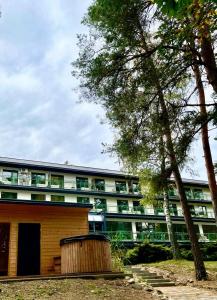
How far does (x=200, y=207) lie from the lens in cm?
5091

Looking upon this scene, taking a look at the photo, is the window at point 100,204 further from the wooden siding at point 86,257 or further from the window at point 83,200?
the wooden siding at point 86,257

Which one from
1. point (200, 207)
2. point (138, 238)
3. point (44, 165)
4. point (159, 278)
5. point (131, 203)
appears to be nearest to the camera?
point (159, 278)

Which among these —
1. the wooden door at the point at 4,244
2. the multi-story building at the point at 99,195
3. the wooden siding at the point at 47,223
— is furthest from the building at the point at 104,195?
the wooden door at the point at 4,244

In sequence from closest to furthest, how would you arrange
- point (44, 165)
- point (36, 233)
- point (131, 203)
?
point (36, 233) → point (44, 165) → point (131, 203)

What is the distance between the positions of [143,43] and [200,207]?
141 feet

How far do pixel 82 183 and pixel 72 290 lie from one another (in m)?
35.4

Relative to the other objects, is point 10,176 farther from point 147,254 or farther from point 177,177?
point 177,177

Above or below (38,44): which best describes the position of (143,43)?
above

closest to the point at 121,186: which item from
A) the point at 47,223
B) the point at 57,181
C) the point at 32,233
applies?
the point at 57,181

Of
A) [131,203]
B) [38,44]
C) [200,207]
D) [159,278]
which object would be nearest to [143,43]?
[38,44]

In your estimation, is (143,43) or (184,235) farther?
(184,235)

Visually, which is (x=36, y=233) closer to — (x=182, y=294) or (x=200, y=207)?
(x=182, y=294)

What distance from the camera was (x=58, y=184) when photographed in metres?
43.0

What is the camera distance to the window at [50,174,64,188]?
42750mm
